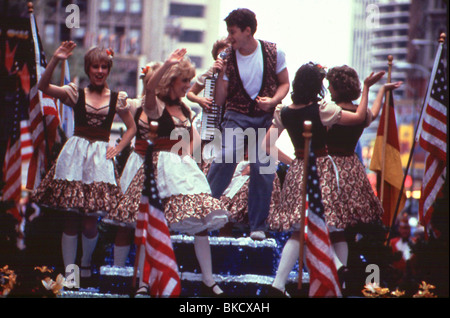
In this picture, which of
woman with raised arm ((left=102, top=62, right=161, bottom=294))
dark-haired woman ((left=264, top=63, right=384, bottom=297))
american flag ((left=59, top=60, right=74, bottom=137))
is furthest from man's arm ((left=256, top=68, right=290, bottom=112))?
american flag ((left=59, top=60, right=74, bottom=137))

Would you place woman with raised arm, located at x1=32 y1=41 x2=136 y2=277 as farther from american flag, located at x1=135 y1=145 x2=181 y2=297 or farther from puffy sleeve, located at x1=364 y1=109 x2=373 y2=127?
puffy sleeve, located at x1=364 y1=109 x2=373 y2=127

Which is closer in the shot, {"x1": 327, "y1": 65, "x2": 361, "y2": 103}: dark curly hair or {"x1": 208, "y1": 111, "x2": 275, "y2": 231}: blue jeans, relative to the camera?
{"x1": 327, "y1": 65, "x2": 361, "y2": 103}: dark curly hair

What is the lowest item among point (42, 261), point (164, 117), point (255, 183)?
point (42, 261)

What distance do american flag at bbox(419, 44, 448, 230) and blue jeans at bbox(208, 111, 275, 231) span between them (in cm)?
158

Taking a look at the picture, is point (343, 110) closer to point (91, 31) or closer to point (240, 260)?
point (240, 260)

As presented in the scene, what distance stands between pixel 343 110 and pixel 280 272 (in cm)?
172

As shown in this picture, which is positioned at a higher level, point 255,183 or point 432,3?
point 432,3

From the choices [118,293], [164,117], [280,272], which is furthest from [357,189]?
[118,293]

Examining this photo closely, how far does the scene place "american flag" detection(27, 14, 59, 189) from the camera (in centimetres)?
898

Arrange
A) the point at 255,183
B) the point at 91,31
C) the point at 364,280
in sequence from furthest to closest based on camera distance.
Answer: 1. the point at 91,31
2. the point at 255,183
3. the point at 364,280

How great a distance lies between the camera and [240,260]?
26.0 feet

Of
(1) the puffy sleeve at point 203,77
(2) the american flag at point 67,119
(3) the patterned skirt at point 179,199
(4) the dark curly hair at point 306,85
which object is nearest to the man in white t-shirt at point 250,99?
(1) the puffy sleeve at point 203,77
